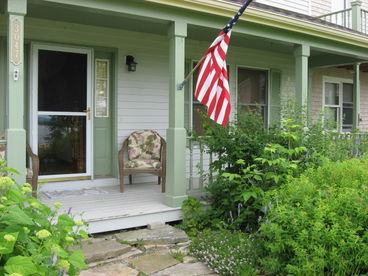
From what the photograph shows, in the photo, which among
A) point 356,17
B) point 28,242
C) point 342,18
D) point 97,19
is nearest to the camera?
point 28,242

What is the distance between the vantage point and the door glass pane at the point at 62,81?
5.64 m

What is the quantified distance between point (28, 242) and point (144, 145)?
4.50 m

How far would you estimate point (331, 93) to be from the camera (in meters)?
9.70

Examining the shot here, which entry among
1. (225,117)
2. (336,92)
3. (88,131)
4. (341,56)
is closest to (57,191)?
(88,131)

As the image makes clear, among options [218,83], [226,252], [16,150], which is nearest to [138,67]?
[218,83]

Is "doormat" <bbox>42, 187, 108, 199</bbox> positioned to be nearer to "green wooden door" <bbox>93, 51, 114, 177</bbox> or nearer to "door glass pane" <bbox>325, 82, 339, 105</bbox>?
"green wooden door" <bbox>93, 51, 114, 177</bbox>

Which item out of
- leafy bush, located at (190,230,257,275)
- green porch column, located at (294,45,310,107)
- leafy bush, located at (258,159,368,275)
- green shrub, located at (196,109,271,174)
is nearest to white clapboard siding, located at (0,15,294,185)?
green porch column, located at (294,45,310,107)

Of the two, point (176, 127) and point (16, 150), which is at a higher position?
point (176, 127)

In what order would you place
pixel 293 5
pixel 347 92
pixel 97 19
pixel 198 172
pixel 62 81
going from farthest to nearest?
pixel 347 92
pixel 293 5
pixel 62 81
pixel 97 19
pixel 198 172

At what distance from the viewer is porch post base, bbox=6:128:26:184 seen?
3.87 metres

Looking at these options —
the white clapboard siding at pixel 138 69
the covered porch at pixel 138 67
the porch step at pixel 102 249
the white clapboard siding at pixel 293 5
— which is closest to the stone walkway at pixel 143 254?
the porch step at pixel 102 249

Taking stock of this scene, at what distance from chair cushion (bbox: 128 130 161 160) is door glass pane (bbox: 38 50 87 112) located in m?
0.92

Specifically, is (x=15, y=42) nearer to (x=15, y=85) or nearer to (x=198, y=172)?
(x=15, y=85)

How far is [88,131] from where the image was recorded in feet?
19.8
